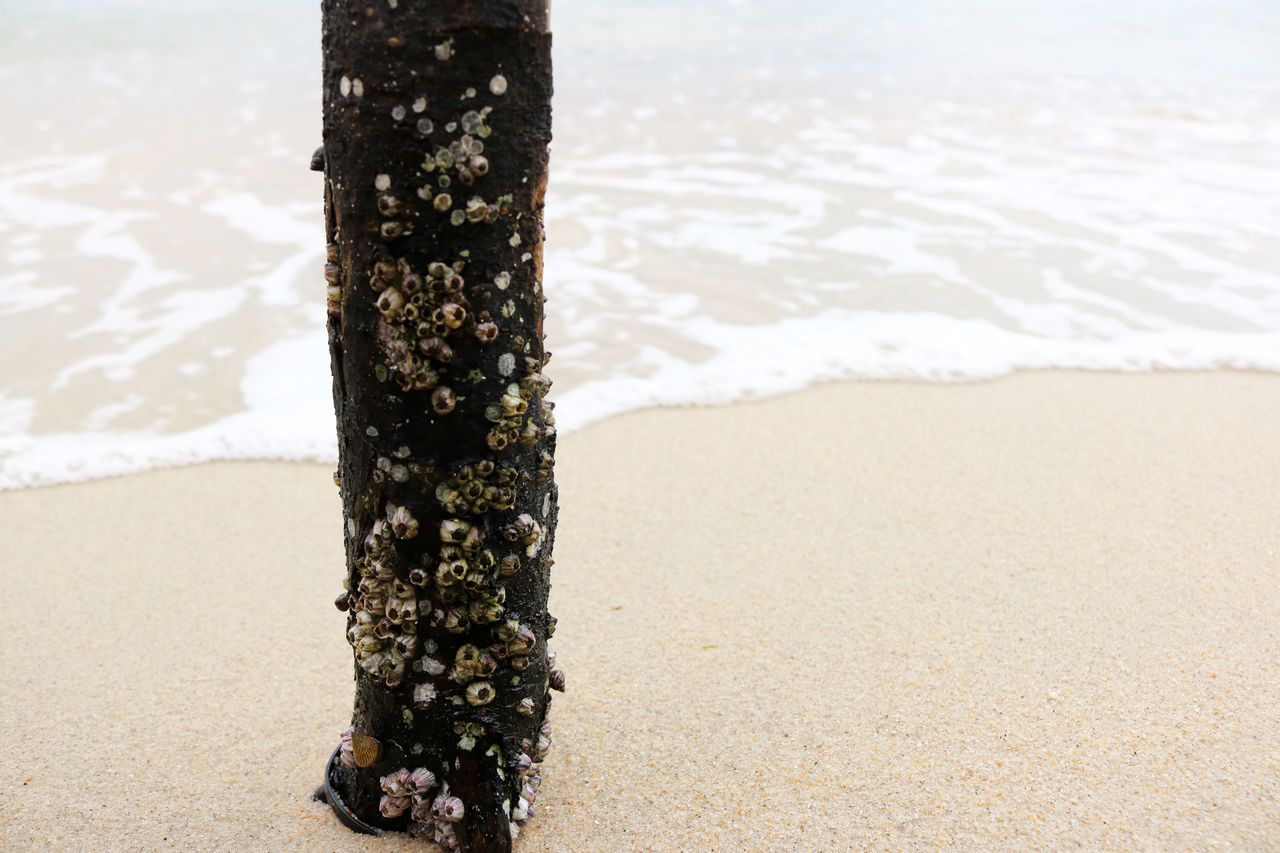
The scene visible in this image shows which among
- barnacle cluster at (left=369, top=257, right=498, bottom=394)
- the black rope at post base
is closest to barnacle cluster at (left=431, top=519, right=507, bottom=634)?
barnacle cluster at (left=369, top=257, right=498, bottom=394)

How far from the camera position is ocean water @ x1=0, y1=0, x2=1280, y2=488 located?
4828mm

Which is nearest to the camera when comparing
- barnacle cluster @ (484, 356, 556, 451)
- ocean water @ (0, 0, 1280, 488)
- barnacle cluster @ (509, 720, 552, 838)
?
barnacle cluster @ (484, 356, 556, 451)

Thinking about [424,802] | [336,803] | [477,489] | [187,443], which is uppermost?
[477,489]

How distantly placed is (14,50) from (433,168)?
16.0m

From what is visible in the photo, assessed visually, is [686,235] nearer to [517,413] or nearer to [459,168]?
[517,413]

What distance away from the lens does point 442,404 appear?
172 centimetres

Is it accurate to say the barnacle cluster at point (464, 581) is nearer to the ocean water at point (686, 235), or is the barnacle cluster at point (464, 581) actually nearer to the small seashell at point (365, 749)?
the small seashell at point (365, 749)

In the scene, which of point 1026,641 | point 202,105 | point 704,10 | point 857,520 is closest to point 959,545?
point 857,520

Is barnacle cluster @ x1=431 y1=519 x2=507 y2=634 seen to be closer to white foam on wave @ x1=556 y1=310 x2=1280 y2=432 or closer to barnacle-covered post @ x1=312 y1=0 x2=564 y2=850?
barnacle-covered post @ x1=312 y1=0 x2=564 y2=850

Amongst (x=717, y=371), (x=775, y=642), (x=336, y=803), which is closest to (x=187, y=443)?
(x=717, y=371)

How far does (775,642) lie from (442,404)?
1431 mm

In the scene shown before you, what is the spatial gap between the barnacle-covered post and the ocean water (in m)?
2.43

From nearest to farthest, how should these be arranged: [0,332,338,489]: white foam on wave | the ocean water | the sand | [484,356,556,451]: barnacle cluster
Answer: [484,356,556,451]: barnacle cluster, the sand, [0,332,338,489]: white foam on wave, the ocean water

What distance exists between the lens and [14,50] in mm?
14227
